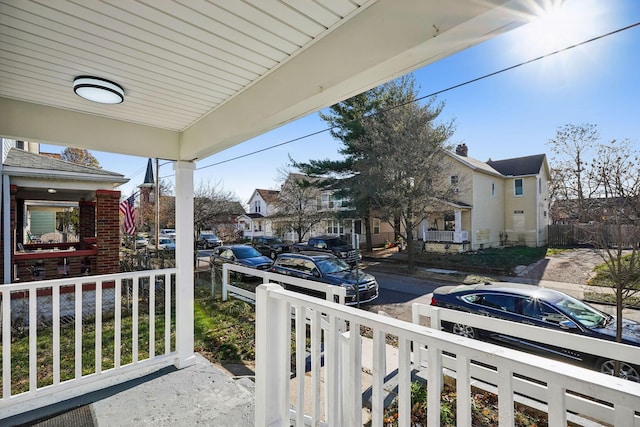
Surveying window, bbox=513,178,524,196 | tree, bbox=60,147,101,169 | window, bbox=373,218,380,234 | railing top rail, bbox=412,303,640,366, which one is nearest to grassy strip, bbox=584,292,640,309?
railing top rail, bbox=412,303,640,366

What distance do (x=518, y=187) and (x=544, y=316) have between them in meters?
17.4

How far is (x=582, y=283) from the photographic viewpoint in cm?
983

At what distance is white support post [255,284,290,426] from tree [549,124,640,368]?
4.72 metres

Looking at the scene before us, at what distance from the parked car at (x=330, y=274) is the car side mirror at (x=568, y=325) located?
365 cm

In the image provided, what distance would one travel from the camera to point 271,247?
17.2 meters

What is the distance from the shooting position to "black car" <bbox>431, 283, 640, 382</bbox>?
13.7 feet

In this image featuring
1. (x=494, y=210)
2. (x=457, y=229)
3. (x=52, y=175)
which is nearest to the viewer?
(x=52, y=175)

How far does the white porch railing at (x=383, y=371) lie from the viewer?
32.8 inches

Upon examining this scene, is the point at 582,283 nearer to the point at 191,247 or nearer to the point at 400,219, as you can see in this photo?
the point at 400,219

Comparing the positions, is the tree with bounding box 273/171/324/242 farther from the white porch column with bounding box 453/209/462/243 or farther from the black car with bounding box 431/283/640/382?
the black car with bounding box 431/283/640/382

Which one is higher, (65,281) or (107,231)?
(107,231)

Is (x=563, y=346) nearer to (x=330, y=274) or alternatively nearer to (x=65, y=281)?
(x=65, y=281)

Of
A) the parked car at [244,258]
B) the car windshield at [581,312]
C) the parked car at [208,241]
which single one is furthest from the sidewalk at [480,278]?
the parked car at [208,241]

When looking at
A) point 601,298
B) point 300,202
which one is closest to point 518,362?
point 601,298
